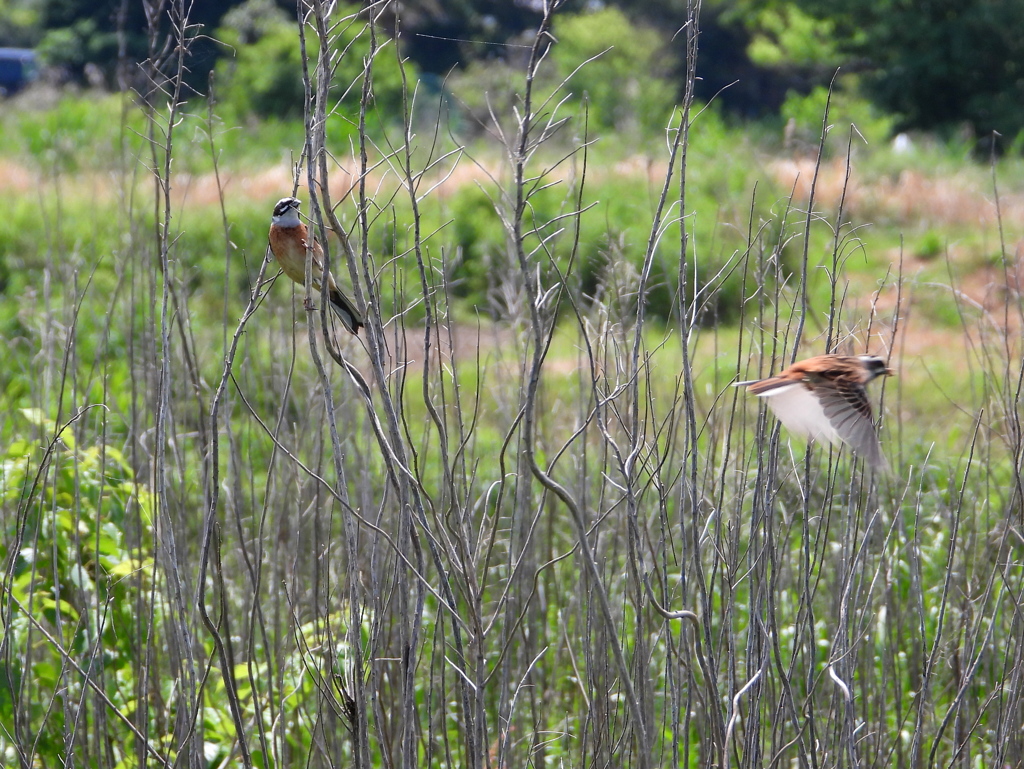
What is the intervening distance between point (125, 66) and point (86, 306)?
3.59 m

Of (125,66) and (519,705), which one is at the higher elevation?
(125,66)

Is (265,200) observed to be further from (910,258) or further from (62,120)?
(910,258)

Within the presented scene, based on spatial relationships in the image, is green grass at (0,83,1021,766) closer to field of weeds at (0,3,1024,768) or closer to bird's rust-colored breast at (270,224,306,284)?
field of weeds at (0,3,1024,768)

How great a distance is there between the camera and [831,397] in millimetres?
1855

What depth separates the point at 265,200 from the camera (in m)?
9.62

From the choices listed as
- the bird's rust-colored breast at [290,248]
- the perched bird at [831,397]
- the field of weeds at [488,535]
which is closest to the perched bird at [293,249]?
the bird's rust-colored breast at [290,248]

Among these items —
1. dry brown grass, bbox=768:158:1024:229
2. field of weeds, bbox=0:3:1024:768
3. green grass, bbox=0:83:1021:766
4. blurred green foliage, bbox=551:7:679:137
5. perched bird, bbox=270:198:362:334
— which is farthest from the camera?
blurred green foliage, bbox=551:7:679:137

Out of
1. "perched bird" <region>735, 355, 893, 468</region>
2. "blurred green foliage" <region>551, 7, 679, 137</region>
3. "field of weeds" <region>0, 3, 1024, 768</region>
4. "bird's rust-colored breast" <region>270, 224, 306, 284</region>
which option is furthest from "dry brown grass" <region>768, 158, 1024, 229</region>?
"perched bird" <region>735, 355, 893, 468</region>

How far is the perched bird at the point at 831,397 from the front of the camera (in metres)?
1.75

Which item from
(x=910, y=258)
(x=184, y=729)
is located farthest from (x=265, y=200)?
(x=184, y=729)

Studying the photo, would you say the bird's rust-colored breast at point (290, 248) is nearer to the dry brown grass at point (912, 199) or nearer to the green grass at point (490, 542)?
the green grass at point (490, 542)

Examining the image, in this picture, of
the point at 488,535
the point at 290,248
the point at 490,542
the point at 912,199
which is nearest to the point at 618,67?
the point at 912,199

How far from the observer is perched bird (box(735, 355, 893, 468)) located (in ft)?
5.75

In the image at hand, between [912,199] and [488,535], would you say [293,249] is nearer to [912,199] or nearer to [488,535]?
[488,535]
